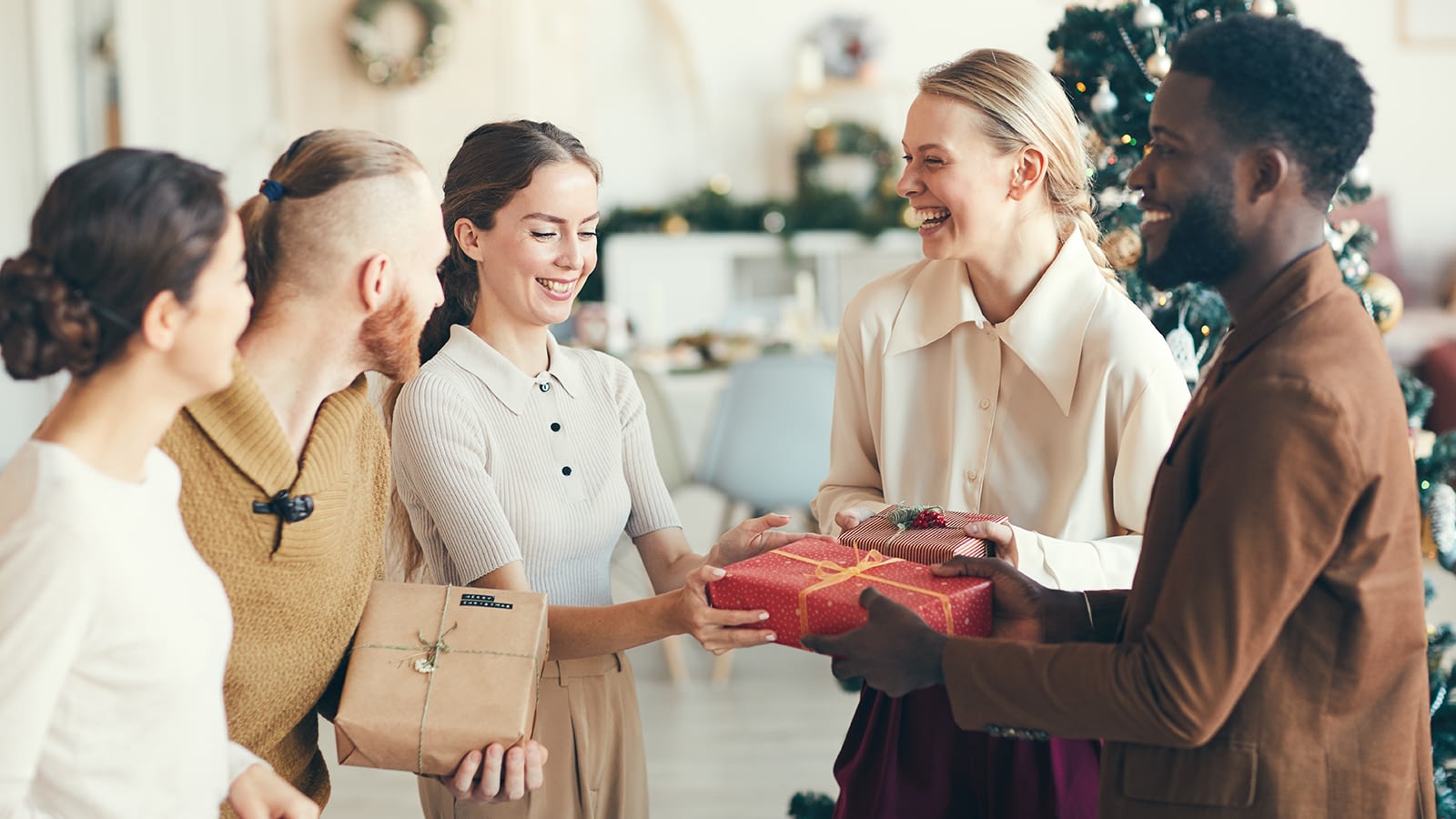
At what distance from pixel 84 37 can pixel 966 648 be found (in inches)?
242

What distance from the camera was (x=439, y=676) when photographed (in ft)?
4.45

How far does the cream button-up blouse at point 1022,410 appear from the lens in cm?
162

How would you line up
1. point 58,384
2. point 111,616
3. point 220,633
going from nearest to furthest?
point 111,616 < point 220,633 < point 58,384

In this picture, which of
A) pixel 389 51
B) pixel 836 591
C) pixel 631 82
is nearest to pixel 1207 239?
pixel 836 591

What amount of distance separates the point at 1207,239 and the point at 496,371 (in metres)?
0.92

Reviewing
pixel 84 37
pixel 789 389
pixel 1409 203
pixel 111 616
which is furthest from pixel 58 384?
pixel 1409 203

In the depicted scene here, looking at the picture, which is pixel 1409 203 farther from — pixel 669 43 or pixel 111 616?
pixel 111 616

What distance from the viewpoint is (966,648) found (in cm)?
121

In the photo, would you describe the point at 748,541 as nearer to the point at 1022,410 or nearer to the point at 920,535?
the point at 920,535

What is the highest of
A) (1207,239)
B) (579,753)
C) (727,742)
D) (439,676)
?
(1207,239)

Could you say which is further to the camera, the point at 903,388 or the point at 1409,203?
the point at 1409,203

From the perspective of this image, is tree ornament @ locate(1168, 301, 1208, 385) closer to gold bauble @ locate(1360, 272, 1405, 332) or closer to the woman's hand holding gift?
gold bauble @ locate(1360, 272, 1405, 332)

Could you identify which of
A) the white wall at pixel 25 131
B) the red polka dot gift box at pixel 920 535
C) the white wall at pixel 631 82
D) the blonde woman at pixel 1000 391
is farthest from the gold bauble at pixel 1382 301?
the white wall at pixel 631 82

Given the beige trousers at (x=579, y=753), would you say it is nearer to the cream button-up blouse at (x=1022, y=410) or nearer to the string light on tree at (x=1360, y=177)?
the cream button-up blouse at (x=1022, y=410)
